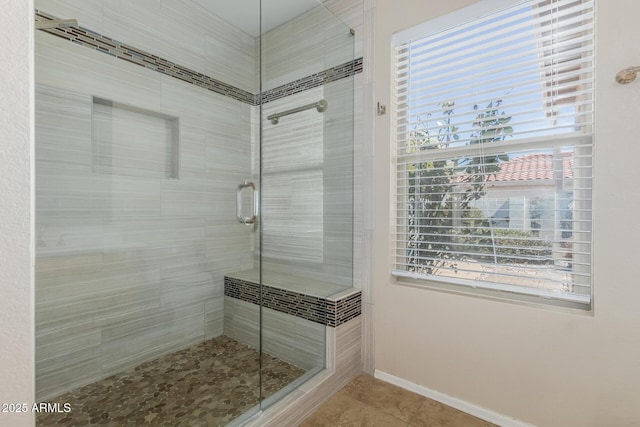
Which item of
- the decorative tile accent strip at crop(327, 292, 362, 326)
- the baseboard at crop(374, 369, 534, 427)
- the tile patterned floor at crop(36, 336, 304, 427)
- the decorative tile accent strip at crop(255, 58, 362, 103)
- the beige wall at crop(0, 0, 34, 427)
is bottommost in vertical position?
the baseboard at crop(374, 369, 534, 427)

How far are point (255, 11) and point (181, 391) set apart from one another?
7.13ft

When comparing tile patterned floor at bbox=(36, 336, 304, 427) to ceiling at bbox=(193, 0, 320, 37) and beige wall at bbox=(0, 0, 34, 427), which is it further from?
ceiling at bbox=(193, 0, 320, 37)

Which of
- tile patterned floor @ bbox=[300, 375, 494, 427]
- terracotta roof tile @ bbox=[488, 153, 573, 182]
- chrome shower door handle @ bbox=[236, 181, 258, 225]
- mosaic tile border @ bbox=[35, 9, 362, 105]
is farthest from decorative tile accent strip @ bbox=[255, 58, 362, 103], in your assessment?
tile patterned floor @ bbox=[300, 375, 494, 427]

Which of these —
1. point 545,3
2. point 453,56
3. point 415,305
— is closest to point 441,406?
point 415,305

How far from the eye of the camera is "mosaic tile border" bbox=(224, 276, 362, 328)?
1.69 meters

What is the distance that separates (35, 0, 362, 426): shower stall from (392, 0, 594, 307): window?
0.44m

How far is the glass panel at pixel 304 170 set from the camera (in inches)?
70.1

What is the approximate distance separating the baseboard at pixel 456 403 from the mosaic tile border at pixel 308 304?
40cm

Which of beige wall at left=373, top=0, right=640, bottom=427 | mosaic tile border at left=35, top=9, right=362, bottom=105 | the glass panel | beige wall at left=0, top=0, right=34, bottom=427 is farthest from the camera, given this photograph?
the glass panel

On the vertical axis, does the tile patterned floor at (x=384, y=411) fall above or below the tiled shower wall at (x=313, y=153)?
below

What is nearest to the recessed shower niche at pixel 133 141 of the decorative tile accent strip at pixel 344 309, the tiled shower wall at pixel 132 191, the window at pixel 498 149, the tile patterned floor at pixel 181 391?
the tiled shower wall at pixel 132 191

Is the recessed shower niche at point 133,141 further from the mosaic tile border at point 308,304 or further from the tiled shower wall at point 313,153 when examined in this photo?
the mosaic tile border at point 308,304

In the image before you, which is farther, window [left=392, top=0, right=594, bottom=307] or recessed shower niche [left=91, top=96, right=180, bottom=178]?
recessed shower niche [left=91, top=96, right=180, bottom=178]

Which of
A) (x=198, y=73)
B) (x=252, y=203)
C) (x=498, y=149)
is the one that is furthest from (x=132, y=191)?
(x=498, y=149)
